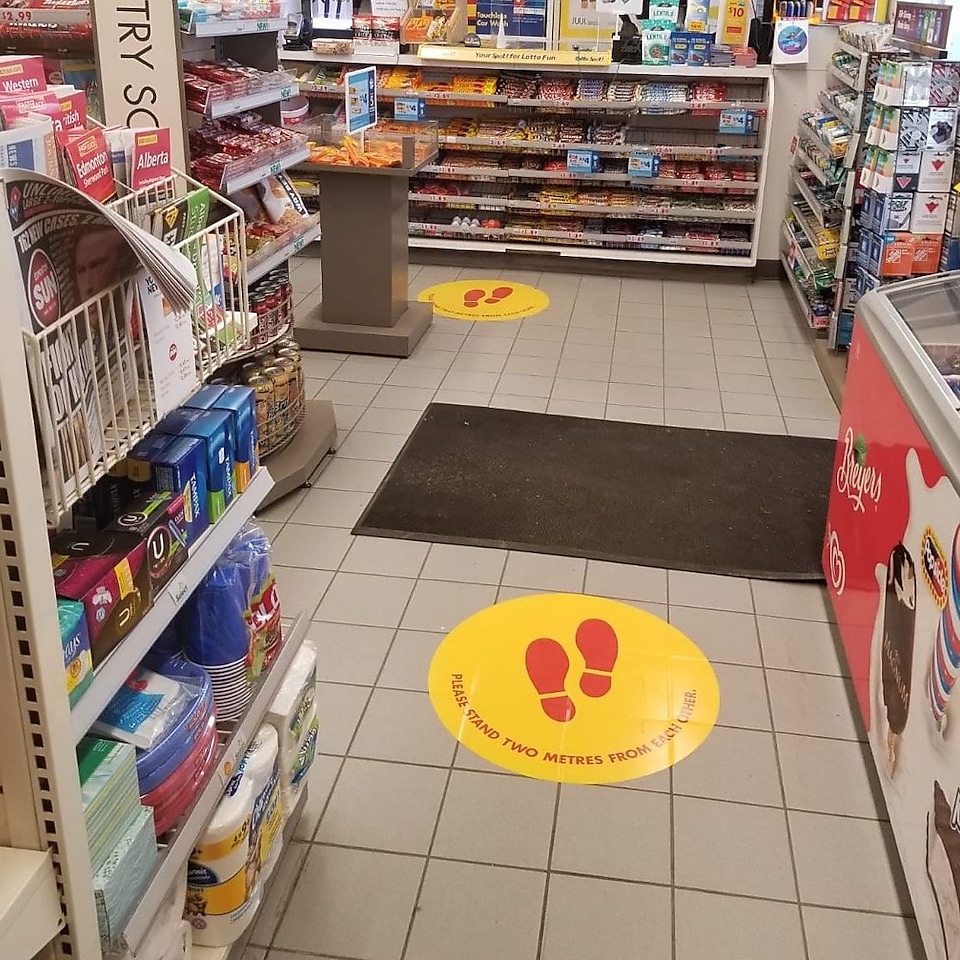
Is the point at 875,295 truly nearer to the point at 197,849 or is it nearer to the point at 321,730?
the point at 321,730

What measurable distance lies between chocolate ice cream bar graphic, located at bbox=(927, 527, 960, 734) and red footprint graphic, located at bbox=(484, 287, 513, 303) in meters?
5.08

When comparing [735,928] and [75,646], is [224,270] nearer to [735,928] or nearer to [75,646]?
[75,646]

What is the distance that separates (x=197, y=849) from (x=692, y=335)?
5.07m

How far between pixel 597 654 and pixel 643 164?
16.3ft

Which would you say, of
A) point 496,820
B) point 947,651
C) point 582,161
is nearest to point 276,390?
point 496,820

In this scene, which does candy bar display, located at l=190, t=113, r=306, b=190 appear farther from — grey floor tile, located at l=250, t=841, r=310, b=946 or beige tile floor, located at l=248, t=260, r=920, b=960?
grey floor tile, located at l=250, t=841, r=310, b=946

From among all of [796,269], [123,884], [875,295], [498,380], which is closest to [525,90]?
[796,269]

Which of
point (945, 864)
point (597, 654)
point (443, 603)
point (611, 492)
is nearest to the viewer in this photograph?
point (945, 864)

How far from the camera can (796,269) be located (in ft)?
22.0

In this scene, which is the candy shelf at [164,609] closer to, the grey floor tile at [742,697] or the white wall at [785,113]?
the grey floor tile at [742,697]

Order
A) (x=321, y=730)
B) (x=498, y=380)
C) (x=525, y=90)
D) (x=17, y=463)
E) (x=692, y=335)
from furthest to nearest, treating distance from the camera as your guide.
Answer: (x=525, y=90) → (x=692, y=335) → (x=498, y=380) → (x=321, y=730) → (x=17, y=463)

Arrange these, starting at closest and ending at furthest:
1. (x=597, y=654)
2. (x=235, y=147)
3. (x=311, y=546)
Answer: (x=597, y=654) < (x=235, y=147) < (x=311, y=546)

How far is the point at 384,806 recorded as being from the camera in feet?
8.54

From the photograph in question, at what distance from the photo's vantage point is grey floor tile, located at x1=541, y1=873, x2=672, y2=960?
2221mm
